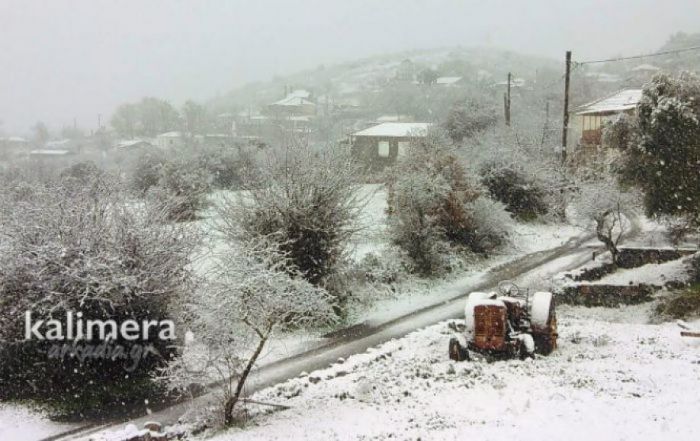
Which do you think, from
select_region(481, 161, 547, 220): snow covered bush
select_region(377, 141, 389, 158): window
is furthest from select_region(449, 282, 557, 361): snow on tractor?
select_region(377, 141, 389, 158): window

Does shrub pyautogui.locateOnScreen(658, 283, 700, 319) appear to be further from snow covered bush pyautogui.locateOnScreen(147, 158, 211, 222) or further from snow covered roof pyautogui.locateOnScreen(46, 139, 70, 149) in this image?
snow covered roof pyautogui.locateOnScreen(46, 139, 70, 149)

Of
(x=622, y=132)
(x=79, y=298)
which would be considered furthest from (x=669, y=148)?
(x=79, y=298)

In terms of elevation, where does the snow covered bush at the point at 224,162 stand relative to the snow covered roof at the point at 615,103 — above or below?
below

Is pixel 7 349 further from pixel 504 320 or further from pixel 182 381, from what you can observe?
pixel 504 320

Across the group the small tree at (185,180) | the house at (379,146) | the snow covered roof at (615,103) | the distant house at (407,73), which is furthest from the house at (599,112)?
the distant house at (407,73)

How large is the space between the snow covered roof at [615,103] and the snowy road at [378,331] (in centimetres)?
1910

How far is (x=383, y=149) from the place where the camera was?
4862cm

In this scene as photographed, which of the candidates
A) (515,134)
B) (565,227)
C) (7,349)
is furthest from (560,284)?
(515,134)

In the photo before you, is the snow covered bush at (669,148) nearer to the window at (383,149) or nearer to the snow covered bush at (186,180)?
the snow covered bush at (186,180)

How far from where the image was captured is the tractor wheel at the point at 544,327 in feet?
42.1

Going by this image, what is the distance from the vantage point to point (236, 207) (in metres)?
17.7

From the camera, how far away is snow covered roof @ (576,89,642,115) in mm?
41188

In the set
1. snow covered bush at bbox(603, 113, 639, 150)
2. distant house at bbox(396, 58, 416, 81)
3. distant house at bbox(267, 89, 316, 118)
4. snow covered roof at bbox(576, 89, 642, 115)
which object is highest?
distant house at bbox(396, 58, 416, 81)

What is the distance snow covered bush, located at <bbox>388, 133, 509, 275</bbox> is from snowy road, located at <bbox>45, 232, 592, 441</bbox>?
6.30 ft
